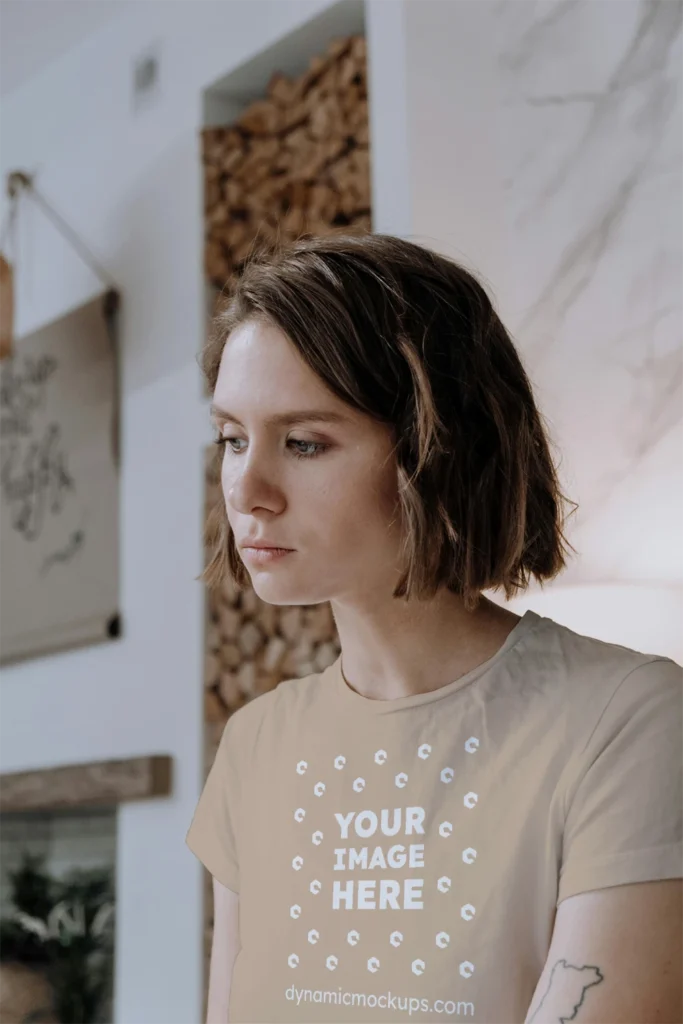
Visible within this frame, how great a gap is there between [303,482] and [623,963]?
1.47 ft

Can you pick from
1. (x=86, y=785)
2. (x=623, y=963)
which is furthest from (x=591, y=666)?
(x=86, y=785)

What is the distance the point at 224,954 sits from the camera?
1292 millimetres

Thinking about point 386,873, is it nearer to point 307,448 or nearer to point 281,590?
point 281,590

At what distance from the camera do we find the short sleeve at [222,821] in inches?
51.8

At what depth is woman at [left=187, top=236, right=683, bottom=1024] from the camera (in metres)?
0.99

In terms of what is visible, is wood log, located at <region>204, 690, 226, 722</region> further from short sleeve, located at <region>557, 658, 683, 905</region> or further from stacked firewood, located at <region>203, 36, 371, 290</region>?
short sleeve, located at <region>557, 658, 683, 905</region>

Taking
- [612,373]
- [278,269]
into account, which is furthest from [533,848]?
[612,373]

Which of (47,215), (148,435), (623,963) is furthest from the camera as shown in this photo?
(47,215)

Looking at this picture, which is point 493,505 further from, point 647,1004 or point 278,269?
point 647,1004

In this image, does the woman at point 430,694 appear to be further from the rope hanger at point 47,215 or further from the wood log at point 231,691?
the rope hanger at point 47,215

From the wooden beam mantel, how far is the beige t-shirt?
5.40 ft

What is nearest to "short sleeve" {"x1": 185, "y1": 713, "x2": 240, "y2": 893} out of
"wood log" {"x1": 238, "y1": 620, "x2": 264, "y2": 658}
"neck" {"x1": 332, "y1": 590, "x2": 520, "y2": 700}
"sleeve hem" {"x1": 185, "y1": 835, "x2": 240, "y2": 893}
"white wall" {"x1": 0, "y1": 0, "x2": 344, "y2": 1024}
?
"sleeve hem" {"x1": 185, "y1": 835, "x2": 240, "y2": 893}

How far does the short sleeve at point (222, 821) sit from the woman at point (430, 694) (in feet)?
0.33

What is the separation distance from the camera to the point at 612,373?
6.67 feet
